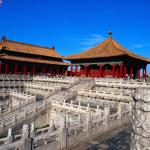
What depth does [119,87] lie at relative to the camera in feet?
77.2

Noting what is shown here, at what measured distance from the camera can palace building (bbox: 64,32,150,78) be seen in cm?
3011

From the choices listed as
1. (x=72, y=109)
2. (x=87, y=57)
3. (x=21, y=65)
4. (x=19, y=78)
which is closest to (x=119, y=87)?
(x=72, y=109)

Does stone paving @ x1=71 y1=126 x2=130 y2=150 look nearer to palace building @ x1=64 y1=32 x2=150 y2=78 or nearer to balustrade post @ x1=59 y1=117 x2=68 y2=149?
balustrade post @ x1=59 y1=117 x2=68 y2=149

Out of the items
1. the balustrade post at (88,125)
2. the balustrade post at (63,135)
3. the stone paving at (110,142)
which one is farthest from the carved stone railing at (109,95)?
the balustrade post at (63,135)

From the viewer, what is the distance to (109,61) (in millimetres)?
31438

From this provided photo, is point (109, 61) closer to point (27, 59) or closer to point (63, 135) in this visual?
point (27, 59)

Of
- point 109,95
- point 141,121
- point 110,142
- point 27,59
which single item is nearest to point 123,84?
point 109,95

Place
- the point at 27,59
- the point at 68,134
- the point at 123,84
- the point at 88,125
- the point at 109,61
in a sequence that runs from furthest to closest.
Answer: the point at 27,59
the point at 109,61
the point at 123,84
the point at 88,125
the point at 68,134

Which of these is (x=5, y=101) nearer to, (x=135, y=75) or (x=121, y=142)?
(x=121, y=142)

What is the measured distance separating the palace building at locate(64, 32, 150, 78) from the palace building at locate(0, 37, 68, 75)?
8.35 m

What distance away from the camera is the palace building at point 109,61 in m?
30.1

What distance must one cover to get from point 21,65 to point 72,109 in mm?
24700

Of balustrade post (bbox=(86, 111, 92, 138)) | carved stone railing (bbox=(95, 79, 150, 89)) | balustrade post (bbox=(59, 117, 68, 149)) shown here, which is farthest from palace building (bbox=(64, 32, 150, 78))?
balustrade post (bbox=(59, 117, 68, 149))

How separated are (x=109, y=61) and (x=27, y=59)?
717 inches
